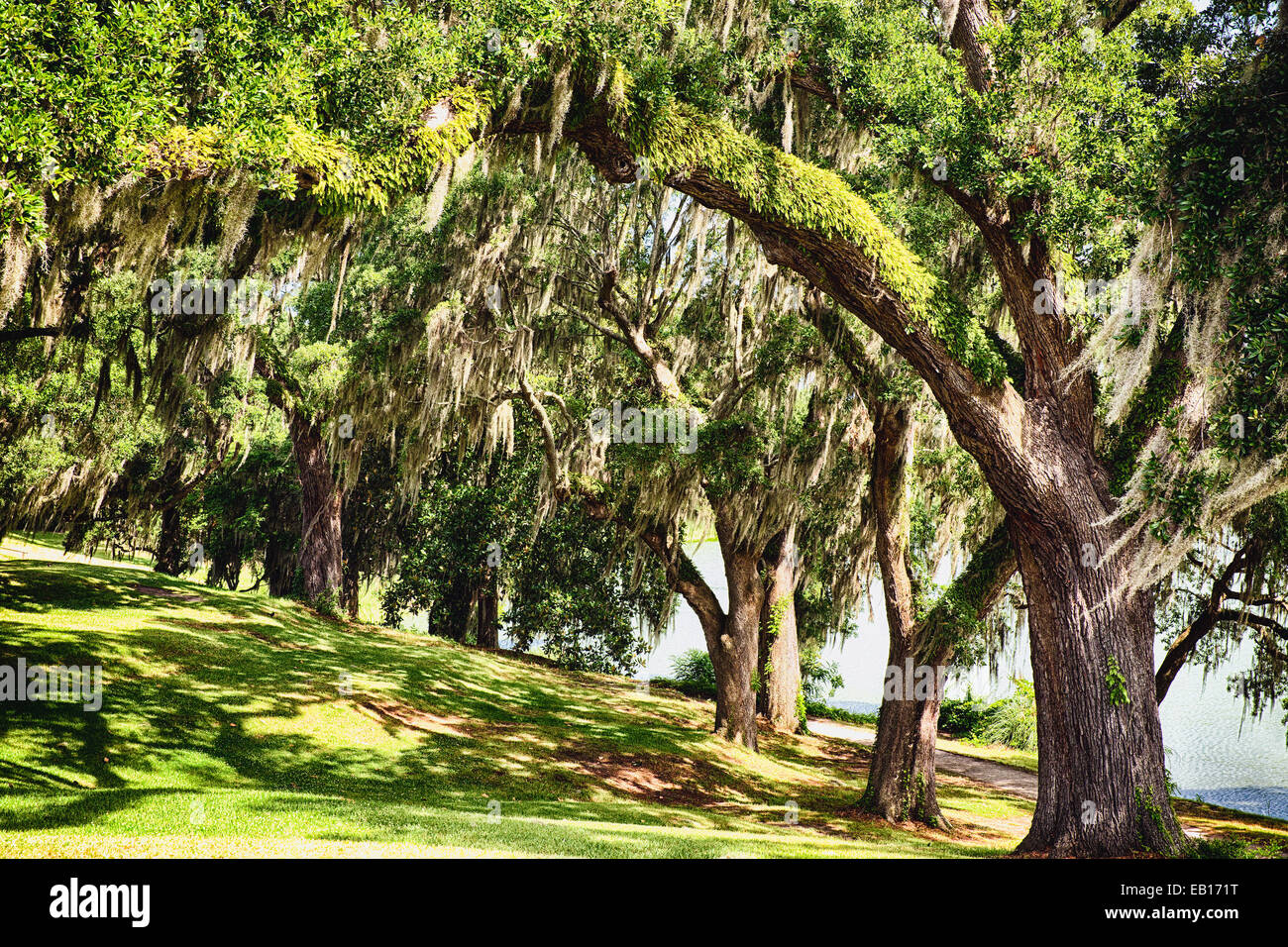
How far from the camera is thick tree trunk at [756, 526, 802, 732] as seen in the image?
57.8 feet

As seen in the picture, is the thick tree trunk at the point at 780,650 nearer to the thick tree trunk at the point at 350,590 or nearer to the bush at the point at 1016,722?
the bush at the point at 1016,722

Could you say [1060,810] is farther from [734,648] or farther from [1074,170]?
[734,648]

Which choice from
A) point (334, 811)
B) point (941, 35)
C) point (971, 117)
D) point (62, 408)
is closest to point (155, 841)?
point (334, 811)

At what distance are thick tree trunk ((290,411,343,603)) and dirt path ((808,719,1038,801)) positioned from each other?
39.9 feet

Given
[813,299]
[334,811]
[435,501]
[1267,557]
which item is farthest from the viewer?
[435,501]

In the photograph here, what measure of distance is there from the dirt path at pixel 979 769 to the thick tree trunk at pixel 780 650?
1.81 metres

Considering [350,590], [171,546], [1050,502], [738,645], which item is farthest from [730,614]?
[171,546]

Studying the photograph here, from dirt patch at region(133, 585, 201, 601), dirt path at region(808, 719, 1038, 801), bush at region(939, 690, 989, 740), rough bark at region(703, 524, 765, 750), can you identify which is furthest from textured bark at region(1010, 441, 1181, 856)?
bush at region(939, 690, 989, 740)

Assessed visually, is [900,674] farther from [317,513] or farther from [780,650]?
[317,513]

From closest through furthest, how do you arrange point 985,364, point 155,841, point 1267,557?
1. point 155,841
2. point 985,364
3. point 1267,557

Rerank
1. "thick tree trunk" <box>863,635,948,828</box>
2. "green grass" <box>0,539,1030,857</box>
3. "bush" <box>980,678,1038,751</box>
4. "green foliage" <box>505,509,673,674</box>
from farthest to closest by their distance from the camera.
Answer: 1. "green foliage" <box>505,509,673,674</box>
2. "bush" <box>980,678,1038,751</box>
3. "thick tree trunk" <box>863,635,948,828</box>
4. "green grass" <box>0,539,1030,857</box>

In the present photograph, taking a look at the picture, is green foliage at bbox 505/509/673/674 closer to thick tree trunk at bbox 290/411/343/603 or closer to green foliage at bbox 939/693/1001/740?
thick tree trunk at bbox 290/411/343/603

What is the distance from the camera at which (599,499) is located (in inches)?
613

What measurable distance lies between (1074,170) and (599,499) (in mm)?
9350
